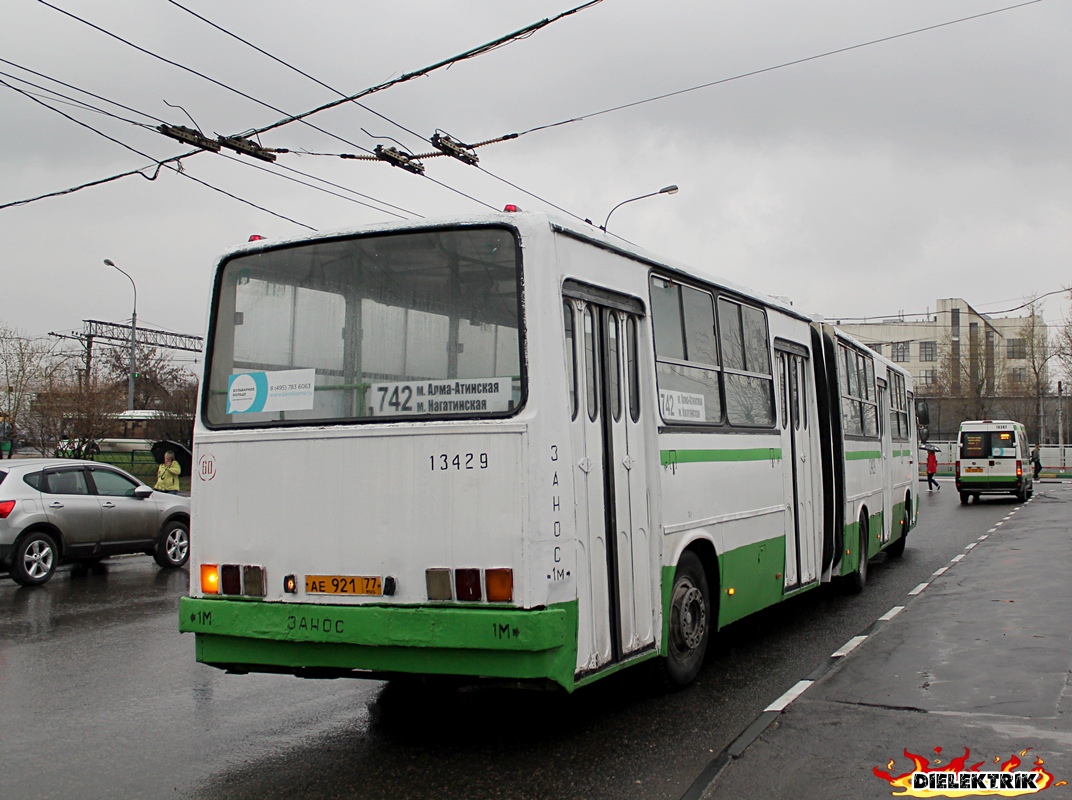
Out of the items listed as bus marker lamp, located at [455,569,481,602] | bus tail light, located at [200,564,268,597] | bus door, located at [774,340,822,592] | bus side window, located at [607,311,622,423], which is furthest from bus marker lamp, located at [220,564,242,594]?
bus door, located at [774,340,822,592]

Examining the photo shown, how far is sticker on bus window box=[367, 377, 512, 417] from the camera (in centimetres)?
558

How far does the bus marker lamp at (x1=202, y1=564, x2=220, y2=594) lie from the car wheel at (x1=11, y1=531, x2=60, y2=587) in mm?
8363

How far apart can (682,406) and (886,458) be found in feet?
28.3

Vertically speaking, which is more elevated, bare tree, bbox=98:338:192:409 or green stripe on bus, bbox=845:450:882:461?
bare tree, bbox=98:338:192:409

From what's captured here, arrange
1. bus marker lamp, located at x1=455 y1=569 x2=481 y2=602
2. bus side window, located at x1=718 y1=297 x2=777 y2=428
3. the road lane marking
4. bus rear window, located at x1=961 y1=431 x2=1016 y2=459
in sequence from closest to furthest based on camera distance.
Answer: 1. bus marker lamp, located at x1=455 y1=569 x2=481 y2=602
2. the road lane marking
3. bus side window, located at x1=718 y1=297 x2=777 y2=428
4. bus rear window, located at x1=961 y1=431 x2=1016 y2=459

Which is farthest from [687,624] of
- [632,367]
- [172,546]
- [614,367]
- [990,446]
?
[990,446]

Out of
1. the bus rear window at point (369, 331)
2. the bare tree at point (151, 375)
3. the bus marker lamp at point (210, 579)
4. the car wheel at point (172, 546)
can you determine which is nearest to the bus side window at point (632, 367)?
the bus rear window at point (369, 331)

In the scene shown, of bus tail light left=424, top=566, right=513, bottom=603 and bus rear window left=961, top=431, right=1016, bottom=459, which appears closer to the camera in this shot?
bus tail light left=424, top=566, right=513, bottom=603

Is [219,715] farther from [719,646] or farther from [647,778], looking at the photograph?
[719,646]

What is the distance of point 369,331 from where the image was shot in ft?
19.6

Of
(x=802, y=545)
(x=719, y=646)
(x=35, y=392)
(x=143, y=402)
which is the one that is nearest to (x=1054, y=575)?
(x=802, y=545)

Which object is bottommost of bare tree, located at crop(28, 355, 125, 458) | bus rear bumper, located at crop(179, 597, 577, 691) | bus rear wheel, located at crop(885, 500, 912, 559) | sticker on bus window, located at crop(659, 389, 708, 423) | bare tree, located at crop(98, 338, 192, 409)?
bus rear wheel, located at crop(885, 500, 912, 559)

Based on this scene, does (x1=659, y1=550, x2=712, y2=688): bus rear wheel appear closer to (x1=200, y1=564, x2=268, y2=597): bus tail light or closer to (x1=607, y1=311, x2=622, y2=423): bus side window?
(x1=607, y1=311, x2=622, y2=423): bus side window

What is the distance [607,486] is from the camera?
6.07 m
